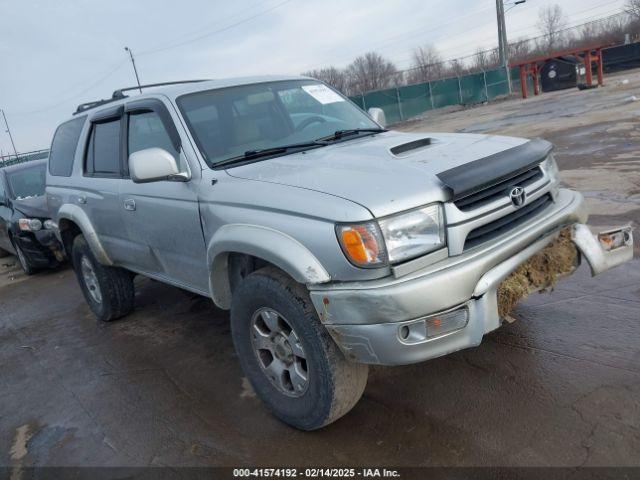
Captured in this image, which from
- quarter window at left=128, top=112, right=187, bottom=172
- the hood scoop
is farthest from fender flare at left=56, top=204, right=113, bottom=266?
the hood scoop

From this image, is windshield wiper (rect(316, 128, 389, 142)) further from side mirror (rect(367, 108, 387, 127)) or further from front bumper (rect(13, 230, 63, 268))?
front bumper (rect(13, 230, 63, 268))

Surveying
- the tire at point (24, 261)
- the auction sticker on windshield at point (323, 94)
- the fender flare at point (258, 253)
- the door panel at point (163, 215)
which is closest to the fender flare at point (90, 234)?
the door panel at point (163, 215)

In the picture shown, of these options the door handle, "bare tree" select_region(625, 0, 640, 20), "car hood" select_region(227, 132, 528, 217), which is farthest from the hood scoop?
"bare tree" select_region(625, 0, 640, 20)

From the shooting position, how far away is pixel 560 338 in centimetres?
349

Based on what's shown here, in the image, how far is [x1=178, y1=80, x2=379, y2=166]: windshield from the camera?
3478 millimetres

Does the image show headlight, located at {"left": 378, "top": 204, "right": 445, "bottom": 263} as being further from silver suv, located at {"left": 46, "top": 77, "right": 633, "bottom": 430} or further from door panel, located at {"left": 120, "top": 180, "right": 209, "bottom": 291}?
door panel, located at {"left": 120, "top": 180, "right": 209, "bottom": 291}

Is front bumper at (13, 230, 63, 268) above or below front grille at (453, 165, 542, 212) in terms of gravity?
below

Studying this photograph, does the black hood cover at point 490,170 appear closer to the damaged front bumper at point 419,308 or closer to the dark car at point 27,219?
the damaged front bumper at point 419,308

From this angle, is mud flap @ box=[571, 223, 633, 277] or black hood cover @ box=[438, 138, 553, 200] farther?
mud flap @ box=[571, 223, 633, 277]

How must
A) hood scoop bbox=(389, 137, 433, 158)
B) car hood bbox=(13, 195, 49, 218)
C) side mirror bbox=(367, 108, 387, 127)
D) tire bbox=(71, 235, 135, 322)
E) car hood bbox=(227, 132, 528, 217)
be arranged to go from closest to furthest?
car hood bbox=(227, 132, 528, 217) < hood scoop bbox=(389, 137, 433, 158) < side mirror bbox=(367, 108, 387, 127) < tire bbox=(71, 235, 135, 322) < car hood bbox=(13, 195, 49, 218)

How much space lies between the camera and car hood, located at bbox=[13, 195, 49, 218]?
25.9 ft

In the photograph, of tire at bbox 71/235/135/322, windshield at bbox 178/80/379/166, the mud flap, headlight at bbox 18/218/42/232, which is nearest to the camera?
the mud flap

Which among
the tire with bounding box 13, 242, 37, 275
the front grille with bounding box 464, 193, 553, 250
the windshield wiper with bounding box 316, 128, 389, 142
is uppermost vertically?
the windshield wiper with bounding box 316, 128, 389, 142

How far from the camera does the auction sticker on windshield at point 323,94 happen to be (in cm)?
411
